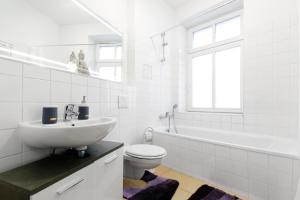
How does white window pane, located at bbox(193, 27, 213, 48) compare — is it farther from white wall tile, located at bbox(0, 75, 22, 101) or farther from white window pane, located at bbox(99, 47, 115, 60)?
white wall tile, located at bbox(0, 75, 22, 101)

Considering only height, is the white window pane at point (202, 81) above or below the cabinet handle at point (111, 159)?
above

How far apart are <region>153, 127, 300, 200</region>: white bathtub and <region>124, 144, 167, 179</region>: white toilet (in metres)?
0.55

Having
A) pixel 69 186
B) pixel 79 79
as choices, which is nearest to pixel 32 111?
pixel 79 79

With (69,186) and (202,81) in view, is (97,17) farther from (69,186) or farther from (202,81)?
(202,81)

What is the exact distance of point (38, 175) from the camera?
2.60 feet

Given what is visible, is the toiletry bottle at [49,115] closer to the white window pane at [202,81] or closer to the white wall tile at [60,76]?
the white wall tile at [60,76]

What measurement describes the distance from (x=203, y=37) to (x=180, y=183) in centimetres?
260

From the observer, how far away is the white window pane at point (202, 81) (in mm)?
3074

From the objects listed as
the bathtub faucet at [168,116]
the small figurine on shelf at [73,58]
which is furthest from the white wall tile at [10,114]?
the bathtub faucet at [168,116]

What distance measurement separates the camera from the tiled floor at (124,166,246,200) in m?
1.69

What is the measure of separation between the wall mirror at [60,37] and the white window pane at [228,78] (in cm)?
179

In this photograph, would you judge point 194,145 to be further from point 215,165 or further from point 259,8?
point 259,8

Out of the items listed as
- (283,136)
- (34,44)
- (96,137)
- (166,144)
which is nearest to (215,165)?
(166,144)

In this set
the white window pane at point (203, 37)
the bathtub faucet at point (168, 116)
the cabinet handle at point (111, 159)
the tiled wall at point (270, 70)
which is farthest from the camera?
the white window pane at point (203, 37)
